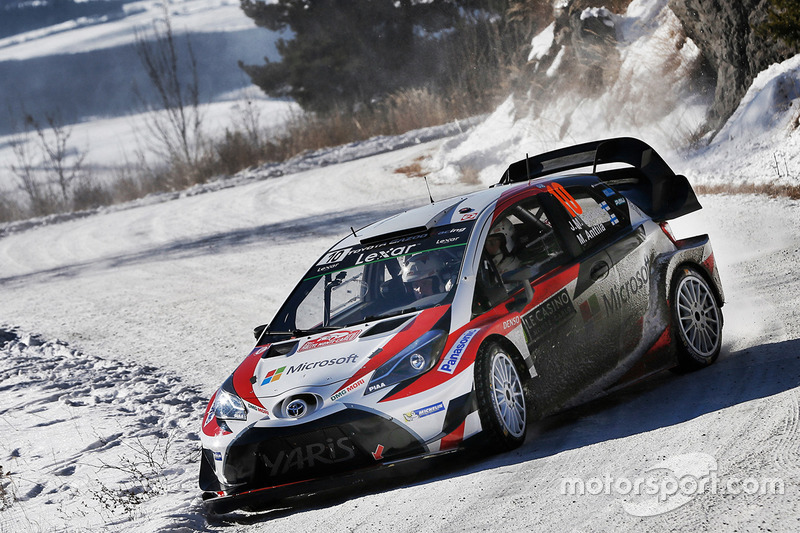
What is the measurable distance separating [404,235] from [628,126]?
41.1 feet

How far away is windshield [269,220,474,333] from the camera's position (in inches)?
242

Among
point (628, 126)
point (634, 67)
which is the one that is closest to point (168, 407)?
point (628, 126)

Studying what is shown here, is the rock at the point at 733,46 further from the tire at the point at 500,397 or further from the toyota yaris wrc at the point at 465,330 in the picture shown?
the tire at the point at 500,397

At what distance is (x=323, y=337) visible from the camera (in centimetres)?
604

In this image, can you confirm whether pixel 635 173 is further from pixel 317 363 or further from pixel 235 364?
pixel 235 364

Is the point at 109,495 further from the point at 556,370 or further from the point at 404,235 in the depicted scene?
the point at 556,370

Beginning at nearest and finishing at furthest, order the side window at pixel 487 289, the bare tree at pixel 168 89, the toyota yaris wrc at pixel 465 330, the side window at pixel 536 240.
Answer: the toyota yaris wrc at pixel 465 330
the side window at pixel 487 289
the side window at pixel 536 240
the bare tree at pixel 168 89

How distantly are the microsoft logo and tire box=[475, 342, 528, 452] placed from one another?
123 cm

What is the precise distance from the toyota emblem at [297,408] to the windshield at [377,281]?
2.91ft

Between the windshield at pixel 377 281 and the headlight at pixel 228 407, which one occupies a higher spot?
the windshield at pixel 377 281

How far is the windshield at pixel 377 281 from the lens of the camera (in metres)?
6.15

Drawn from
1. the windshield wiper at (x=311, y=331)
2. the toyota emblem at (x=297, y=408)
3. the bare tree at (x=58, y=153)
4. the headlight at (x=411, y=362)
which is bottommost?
the toyota emblem at (x=297, y=408)

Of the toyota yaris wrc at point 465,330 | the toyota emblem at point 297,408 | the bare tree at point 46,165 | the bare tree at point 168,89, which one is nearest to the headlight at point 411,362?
the toyota yaris wrc at point 465,330

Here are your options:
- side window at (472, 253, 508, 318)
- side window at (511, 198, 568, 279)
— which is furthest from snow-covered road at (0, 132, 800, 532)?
side window at (511, 198, 568, 279)
